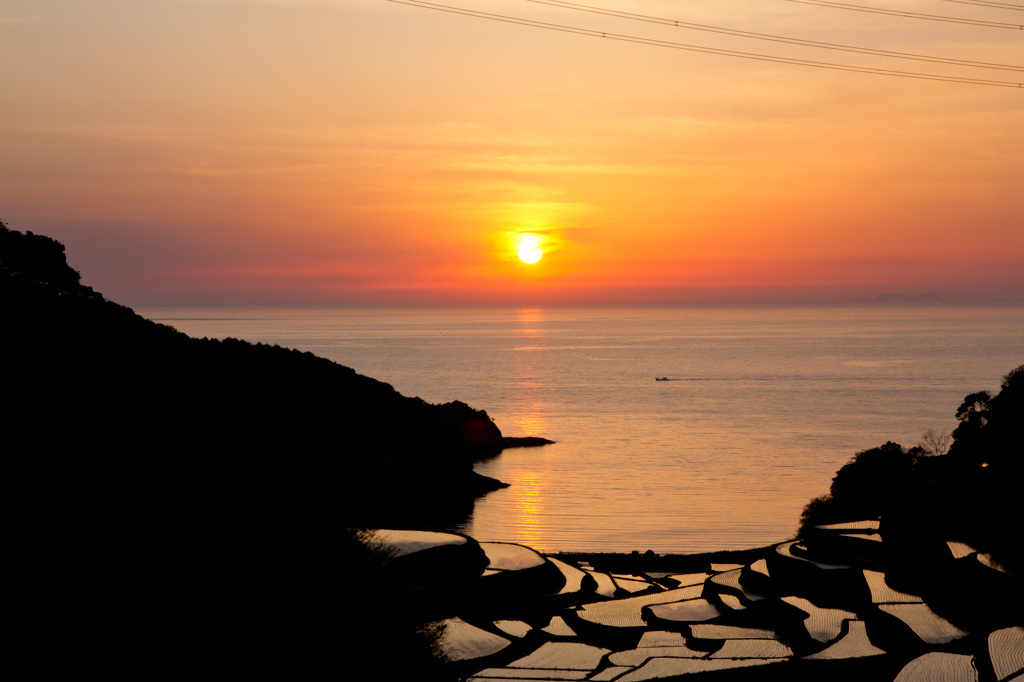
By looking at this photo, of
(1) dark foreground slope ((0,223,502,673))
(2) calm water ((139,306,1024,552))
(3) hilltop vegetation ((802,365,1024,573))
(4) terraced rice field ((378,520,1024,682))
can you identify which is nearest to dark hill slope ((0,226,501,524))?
(1) dark foreground slope ((0,223,502,673))

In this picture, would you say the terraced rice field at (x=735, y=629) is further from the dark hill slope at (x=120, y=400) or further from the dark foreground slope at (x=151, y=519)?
the dark hill slope at (x=120, y=400)

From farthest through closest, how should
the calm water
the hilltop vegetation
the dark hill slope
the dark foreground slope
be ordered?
1. the calm water
2. the hilltop vegetation
3. the dark hill slope
4. the dark foreground slope

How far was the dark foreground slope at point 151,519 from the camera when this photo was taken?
12.6 meters

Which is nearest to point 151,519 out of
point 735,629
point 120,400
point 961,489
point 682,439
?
point 120,400

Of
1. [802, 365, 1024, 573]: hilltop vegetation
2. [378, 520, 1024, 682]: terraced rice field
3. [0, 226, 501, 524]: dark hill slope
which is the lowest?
[378, 520, 1024, 682]: terraced rice field

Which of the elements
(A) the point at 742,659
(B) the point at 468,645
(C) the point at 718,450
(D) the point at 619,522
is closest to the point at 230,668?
(B) the point at 468,645

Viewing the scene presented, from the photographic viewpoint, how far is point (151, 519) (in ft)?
47.4

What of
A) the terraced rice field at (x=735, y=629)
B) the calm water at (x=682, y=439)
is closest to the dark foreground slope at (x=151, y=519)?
the terraced rice field at (x=735, y=629)

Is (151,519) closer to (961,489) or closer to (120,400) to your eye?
(120,400)

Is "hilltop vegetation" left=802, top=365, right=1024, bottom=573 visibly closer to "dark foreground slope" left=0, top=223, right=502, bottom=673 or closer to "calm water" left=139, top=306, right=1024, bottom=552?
"calm water" left=139, top=306, right=1024, bottom=552

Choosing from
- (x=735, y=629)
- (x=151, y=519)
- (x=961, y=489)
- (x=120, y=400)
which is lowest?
(x=735, y=629)

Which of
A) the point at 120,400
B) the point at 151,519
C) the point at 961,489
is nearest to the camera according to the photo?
the point at 151,519

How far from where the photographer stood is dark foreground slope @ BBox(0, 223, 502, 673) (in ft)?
41.4

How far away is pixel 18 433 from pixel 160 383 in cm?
476
